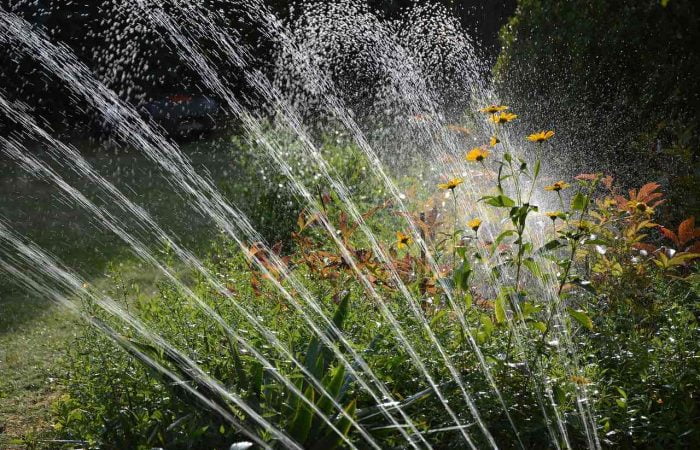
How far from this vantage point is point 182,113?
35.6 feet

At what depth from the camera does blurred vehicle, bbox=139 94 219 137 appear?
10.8 metres

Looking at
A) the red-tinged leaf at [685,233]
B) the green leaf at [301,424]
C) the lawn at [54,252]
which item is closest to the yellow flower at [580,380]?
the green leaf at [301,424]

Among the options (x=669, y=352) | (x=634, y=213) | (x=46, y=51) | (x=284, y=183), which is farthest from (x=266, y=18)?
(x=669, y=352)

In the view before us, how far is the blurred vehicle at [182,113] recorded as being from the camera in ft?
35.4

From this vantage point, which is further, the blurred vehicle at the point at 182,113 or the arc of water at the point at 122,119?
the blurred vehicle at the point at 182,113

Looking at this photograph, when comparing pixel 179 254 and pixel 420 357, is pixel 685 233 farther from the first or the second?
pixel 179 254

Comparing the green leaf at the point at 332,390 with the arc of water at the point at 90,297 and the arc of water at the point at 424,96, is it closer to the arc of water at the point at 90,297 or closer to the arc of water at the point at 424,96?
the arc of water at the point at 90,297

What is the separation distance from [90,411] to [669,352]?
1.84 m

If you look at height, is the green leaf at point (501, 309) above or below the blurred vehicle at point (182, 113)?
below

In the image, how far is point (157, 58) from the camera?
36.0ft

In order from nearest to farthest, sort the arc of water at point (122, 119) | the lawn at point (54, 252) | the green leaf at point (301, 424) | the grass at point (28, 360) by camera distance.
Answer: the green leaf at point (301, 424) → the grass at point (28, 360) → the lawn at point (54, 252) → the arc of water at point (122, 119)

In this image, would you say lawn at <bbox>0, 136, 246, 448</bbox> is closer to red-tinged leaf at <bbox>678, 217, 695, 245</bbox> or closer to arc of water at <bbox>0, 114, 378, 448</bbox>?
arc of water at <bbox>0, 114, 378, 448</bbox>

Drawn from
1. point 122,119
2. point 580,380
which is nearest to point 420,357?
point 580,380

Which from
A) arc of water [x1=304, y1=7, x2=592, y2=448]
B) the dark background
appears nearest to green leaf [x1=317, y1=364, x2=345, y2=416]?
arc of water [x1=304, y1=7, x2=592, y2=448]
